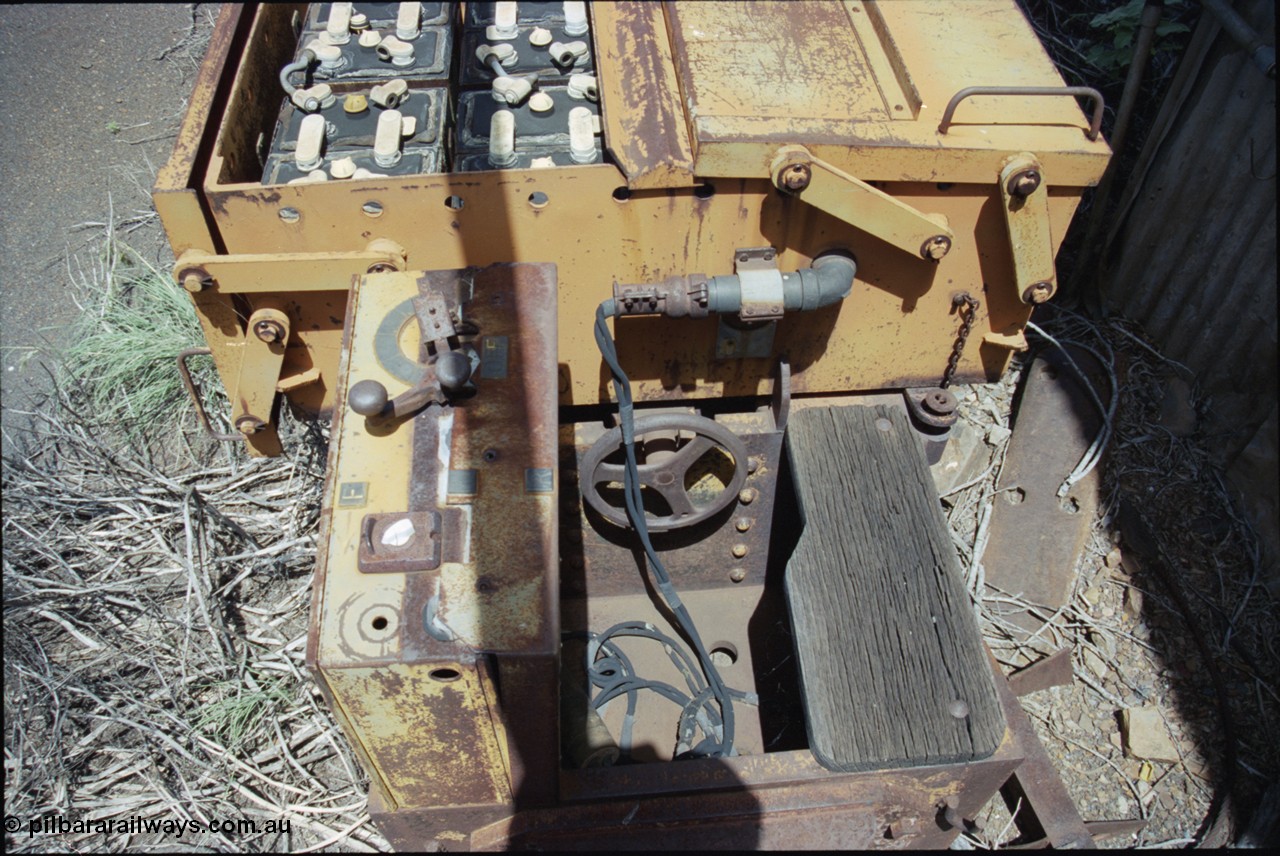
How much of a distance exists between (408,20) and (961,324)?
2.27 meters

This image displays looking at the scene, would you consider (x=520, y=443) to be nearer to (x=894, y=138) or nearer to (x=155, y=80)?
(x=894, y=138)

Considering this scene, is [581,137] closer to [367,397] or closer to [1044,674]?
[367,397]

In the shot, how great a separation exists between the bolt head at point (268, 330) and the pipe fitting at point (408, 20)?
1253mm

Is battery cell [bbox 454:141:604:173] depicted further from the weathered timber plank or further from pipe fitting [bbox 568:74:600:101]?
the weathered timber plank

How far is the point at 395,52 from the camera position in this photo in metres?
3.23

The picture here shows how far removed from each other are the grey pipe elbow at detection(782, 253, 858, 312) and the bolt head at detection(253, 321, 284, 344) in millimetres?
1535

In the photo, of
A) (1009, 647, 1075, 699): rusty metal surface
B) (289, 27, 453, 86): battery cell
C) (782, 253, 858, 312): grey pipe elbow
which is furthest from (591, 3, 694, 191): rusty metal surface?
(1009, 647, 1075, 699): rusty metal surface

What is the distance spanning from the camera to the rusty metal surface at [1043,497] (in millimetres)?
3615

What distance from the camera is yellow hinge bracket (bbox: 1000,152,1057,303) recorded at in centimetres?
258

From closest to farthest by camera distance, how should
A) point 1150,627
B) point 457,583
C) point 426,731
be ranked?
point 457,583
point 426,731
point 1150,627

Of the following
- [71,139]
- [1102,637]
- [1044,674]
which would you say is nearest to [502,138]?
[1044,674]

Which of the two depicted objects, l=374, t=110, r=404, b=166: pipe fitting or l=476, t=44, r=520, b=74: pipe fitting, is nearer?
l=374, t=110, r=404, b=166: pipe fitting

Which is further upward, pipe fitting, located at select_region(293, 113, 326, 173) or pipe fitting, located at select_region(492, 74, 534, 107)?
pipe fitting, located at select_region(492, 74, 534, 107)

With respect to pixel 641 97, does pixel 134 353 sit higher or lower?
lower
